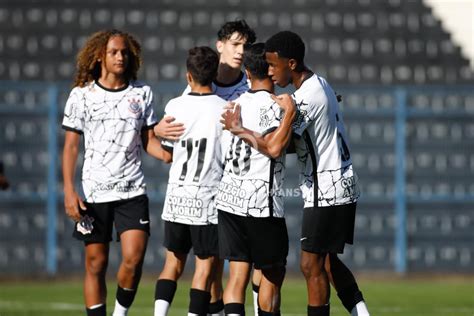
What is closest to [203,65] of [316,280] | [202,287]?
[202,287]

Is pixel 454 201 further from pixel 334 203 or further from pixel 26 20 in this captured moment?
pixel 334 203

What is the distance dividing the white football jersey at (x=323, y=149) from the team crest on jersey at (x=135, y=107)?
1.35 m

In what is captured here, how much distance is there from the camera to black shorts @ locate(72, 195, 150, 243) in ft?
30.2

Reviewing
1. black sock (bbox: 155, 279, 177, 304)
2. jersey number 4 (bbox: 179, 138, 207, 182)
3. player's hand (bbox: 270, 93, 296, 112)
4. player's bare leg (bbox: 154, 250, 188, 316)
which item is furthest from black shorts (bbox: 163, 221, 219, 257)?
player's hand (bbox: 270, 93, 296, 112)

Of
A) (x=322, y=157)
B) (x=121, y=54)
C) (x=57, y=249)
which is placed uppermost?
(x=121, y=54)

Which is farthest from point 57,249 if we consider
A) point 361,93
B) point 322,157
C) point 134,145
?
point 322,157

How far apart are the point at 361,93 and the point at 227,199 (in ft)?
32.4

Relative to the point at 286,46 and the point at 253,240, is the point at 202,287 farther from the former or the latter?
the point at 286,46

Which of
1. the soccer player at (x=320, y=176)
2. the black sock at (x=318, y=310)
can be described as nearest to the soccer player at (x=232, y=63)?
the soccer player at (x=320, y=176)

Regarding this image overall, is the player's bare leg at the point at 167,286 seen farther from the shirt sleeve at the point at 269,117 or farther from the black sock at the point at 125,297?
the shirt sleeve at the point at 269,117

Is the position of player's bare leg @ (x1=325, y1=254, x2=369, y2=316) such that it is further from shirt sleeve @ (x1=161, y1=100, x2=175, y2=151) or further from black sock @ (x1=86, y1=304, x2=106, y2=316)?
black sock @ (x1=86, y1=304, x2=106, y2=316)

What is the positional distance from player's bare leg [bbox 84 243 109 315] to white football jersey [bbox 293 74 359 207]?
1.64m

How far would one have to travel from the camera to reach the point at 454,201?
1806 centimetres

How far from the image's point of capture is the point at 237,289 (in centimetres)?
834
